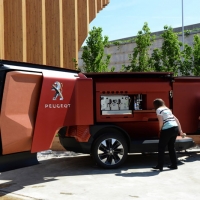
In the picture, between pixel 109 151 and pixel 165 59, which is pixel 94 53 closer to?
pixel 165 59

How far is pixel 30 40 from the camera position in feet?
50.6

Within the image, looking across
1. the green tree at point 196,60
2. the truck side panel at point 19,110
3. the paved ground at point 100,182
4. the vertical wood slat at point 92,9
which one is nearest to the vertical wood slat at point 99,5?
the vertical wood slat at point 92,9

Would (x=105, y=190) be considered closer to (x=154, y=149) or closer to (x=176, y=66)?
(x=154, y=149)

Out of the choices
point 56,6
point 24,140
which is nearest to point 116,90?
point 24,140

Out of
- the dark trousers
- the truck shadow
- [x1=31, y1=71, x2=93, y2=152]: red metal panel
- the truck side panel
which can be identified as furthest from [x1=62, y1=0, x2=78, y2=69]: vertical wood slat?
the truck side panel

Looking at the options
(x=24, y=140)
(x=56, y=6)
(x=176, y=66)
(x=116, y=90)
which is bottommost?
(x=24, y=140)

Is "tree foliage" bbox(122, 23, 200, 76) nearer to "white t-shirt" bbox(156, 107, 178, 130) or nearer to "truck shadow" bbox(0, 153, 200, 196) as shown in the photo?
"truck shadow" bbox(0, 153, 200, 196)

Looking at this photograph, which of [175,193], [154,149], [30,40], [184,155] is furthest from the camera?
[30,40]

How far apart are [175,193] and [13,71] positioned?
3457 millimetres

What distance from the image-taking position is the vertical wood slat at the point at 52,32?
16547mm

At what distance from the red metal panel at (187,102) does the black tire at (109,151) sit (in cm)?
185

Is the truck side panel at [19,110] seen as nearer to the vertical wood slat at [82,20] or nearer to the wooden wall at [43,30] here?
the wooden wall at [43,30]

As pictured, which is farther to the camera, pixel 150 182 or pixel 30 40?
pixel 30 40

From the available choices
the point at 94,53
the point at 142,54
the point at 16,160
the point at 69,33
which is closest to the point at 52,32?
the point at 69,33
